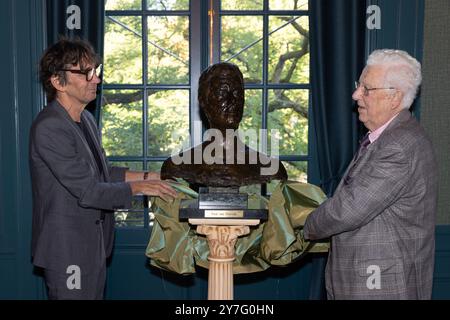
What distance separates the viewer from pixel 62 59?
2527mm

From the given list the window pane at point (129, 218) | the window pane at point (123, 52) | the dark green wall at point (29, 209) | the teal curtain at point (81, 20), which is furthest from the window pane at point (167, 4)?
the window pane at point (129, 218)

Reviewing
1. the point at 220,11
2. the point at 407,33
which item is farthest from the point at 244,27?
the point at 407,33

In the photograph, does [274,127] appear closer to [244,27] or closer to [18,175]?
[244,27]

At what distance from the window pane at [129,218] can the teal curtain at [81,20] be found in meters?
1.14

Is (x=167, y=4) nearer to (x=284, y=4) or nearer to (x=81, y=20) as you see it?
(x=81, y=20)

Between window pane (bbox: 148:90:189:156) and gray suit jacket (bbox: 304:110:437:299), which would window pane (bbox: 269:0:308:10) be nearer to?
window pane (bbox: 148:90:189:156)

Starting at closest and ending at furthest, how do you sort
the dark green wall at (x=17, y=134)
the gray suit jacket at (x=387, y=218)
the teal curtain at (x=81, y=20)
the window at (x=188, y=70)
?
the gray suit jacket at (x=387, y=218) < the teal curtain at (x=81, y=20) < the dark green wall at (x=17, y=134) < the window at (x=188, y=70)

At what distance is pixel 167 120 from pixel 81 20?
0.87 m

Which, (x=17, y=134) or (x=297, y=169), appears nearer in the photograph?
(x=17, y=134)

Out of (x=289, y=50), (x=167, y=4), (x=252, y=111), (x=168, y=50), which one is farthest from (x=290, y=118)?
(x=167, y=4)

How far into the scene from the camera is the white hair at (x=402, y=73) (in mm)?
2186

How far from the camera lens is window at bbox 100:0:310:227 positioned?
3.69 metres

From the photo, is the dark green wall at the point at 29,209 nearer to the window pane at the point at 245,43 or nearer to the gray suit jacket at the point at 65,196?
the window pane at the point at 245,43

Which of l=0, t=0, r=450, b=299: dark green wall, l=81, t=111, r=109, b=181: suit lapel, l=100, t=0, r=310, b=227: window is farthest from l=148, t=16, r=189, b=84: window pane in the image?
l=81, t=111, r=109, b=181: suit lapel
